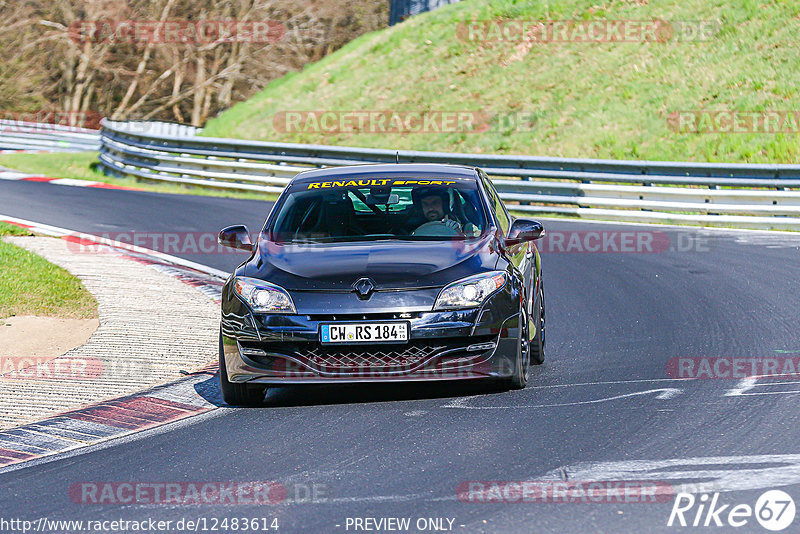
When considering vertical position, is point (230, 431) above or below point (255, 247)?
below

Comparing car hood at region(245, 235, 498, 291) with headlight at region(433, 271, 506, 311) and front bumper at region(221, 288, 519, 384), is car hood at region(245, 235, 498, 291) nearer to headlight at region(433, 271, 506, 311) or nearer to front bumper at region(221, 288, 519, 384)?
headlight at region(433, 271, 506, 311)

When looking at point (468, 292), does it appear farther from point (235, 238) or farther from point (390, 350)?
point (235, 238)

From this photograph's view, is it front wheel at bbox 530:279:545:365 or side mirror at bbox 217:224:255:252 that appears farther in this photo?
front wheel at bbox 530:279:545:365

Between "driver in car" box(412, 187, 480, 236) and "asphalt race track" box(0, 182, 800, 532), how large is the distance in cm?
116

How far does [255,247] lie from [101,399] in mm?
1519

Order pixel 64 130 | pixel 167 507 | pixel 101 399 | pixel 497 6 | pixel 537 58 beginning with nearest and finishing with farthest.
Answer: pixel 167 507 < pixel 101 399 < pixel 537 58 < pixel 497 6 < pixel 64 130

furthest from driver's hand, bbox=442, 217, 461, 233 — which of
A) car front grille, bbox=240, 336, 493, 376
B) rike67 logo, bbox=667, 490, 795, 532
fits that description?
rike67 logo, bbox=667, 490, 795, 532

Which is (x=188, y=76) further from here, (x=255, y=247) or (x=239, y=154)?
(x=255, y=247)

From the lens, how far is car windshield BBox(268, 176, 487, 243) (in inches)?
333

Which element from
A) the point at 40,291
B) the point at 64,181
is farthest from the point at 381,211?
the point at 64,181

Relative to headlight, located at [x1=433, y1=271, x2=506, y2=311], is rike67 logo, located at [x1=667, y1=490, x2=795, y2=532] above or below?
below

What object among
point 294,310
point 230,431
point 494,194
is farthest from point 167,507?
point 494,194

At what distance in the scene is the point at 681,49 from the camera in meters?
31.4

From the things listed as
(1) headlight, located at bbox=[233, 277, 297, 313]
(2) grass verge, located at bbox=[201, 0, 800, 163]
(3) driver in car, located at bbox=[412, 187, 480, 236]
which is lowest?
(1) headlight, located at bbox=[233, 277, 297, 313]
